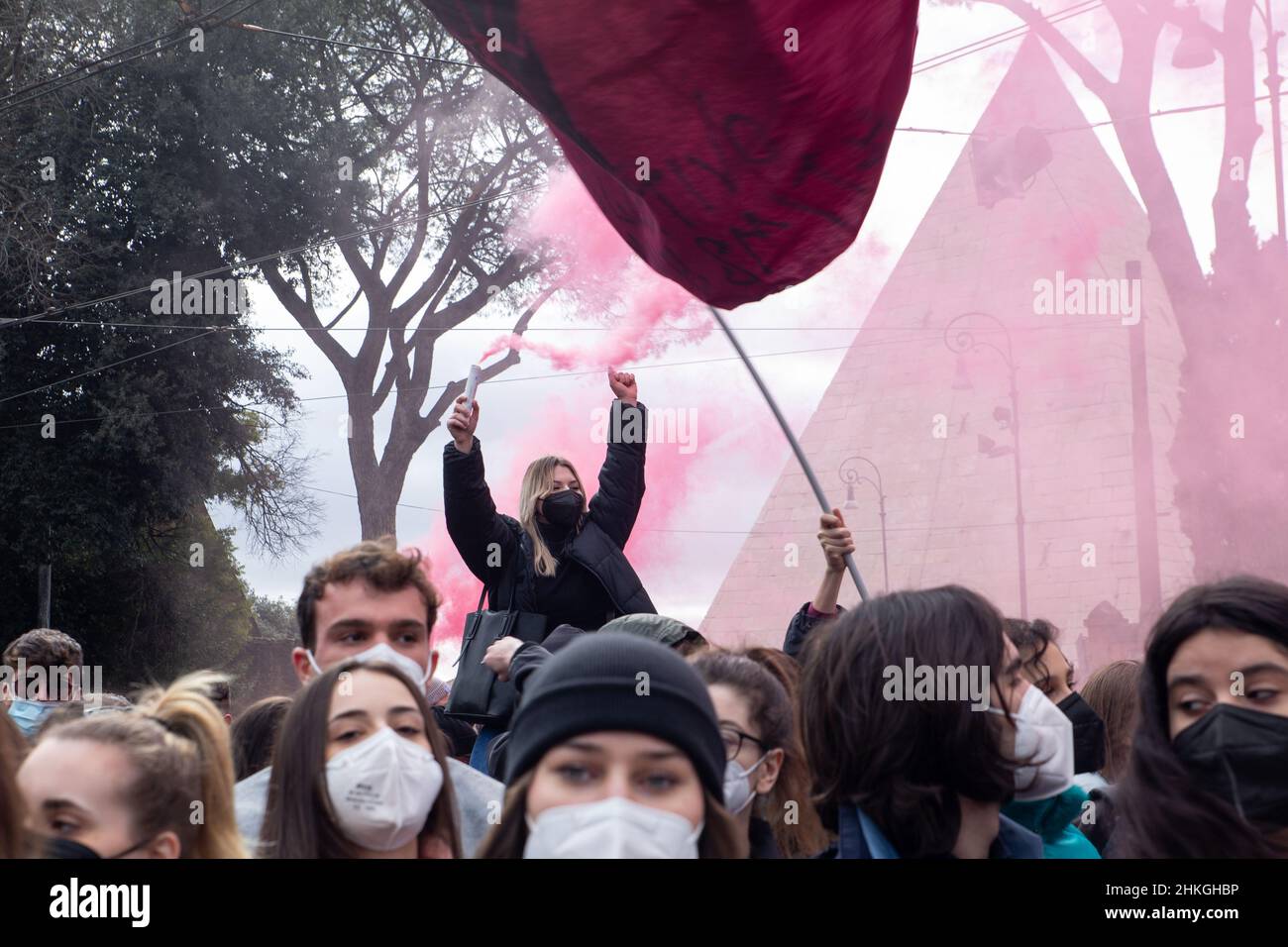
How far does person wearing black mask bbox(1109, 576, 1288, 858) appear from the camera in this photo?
2172 millimetres

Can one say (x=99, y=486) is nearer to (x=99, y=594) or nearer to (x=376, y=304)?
(x=99, y=594)

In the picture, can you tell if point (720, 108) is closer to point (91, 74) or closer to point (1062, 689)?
point (1062, 689)

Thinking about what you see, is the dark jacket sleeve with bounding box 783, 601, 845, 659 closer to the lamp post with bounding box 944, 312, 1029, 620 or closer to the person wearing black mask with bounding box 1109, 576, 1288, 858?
the person wearing black mask with bounding box 1109, 576, 1288, 858

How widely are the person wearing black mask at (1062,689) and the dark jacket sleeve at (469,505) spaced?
1.71 m

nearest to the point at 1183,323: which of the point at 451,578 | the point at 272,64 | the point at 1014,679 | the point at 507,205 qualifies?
the point at 507,205

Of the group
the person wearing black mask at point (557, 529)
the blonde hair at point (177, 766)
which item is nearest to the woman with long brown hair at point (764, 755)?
the blonde hair at point (177, 766)

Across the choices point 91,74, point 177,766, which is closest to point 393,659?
point 177,766

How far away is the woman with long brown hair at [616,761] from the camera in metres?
1.93

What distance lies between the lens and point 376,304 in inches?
798

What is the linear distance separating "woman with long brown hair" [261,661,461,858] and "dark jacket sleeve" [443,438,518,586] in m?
1.61

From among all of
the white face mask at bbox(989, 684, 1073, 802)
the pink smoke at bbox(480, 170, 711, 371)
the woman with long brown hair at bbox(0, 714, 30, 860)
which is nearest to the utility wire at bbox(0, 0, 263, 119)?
the pink smoke at bbox(480, 170, 711, 371)

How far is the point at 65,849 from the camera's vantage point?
6.88ft
